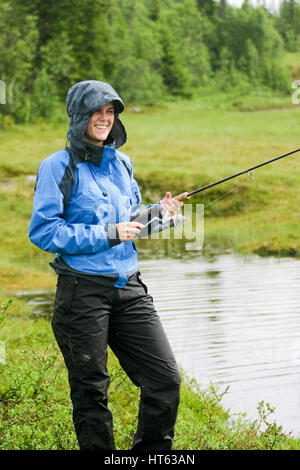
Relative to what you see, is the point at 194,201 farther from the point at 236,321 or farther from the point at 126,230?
the point at 126,230

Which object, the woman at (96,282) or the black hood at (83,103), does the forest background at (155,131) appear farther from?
the black hood at (83,103)

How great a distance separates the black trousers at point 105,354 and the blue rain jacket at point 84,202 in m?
0.13

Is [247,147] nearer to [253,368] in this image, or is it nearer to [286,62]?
[286,62]

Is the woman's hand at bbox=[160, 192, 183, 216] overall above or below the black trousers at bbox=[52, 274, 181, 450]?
above

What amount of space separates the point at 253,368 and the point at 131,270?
4.33 m

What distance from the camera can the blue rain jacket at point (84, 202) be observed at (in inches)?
141

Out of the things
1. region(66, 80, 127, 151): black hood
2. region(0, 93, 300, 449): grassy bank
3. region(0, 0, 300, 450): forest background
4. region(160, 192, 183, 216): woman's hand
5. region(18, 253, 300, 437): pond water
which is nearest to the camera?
region(66, 80, 127, 151): black hood

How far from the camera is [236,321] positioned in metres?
10.2

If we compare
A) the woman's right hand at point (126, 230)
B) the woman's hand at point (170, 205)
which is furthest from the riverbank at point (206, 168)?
the woman's right hand at point (126, 230)

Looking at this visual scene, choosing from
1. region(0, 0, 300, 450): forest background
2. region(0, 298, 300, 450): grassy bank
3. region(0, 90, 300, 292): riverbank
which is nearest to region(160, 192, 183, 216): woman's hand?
region(0, 298, 300, 450): grassy bank

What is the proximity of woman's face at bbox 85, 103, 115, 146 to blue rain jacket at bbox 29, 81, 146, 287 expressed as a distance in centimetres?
6

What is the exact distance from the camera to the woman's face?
383 cm

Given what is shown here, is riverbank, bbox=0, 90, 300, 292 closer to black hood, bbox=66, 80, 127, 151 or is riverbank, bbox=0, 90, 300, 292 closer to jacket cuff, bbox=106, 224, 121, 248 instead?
black hood, bbox=66, 80, 127, 151

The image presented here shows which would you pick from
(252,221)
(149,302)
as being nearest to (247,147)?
(252,221)
